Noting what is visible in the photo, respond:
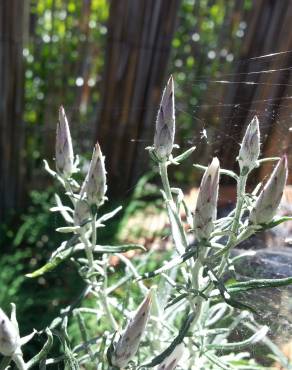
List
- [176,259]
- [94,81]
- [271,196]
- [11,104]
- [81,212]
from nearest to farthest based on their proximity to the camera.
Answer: [271,196] → [176,259] → [81,212] → [11,104] → [94,81]

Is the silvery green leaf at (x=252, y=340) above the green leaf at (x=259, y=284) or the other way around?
the other way around

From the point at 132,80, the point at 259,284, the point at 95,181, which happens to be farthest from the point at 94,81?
the point at 259,284

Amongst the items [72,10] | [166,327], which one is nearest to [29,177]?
[72,10]

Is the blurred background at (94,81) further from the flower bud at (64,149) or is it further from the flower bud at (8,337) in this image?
the flower bud at (8,337)

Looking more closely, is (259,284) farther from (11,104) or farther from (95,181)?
(11,104)

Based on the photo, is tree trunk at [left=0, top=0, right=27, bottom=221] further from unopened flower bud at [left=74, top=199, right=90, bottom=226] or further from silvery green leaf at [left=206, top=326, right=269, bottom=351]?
silvery green leaf at [left=206, top=326, right=269, bottom=351]

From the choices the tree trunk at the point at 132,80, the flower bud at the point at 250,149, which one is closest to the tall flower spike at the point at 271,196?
the flower bud at the point at 250,149
